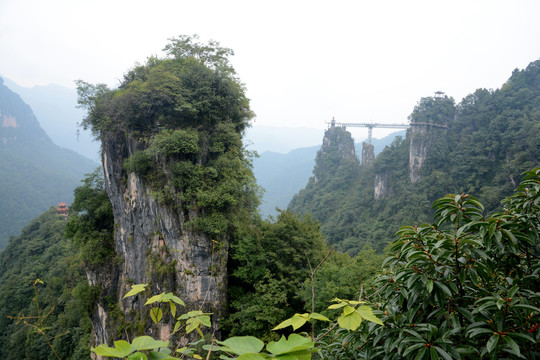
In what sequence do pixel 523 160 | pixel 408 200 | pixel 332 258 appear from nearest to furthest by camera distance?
pixel 332 258, pixel 523 160, pixel 408 200

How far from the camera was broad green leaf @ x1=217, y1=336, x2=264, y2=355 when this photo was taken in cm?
90

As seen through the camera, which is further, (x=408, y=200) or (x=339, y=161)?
(x=339, y=161)

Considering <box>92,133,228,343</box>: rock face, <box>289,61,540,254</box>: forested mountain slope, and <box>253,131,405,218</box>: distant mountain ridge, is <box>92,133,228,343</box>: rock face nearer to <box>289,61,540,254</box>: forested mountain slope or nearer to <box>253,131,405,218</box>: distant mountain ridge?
<box>289,61,540,254</box>: forested mountain slope

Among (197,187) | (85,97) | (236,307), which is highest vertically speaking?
(85,97)

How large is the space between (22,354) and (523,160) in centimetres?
4081

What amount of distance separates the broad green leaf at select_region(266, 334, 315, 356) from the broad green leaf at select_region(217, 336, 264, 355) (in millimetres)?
44

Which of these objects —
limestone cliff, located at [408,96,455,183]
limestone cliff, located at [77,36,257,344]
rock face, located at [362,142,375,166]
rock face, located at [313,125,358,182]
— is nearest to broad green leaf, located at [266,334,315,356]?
limestone cliff, located at [77,36,257,344]

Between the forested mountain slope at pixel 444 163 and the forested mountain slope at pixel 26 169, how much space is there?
3774 centimetres

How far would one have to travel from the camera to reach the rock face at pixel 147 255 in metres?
9.41

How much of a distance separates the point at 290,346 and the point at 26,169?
80.0 meters

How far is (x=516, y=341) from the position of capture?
1630 mm

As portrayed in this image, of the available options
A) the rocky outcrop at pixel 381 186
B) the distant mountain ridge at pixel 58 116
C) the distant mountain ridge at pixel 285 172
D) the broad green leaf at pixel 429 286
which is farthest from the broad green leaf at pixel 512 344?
Result: the distant mountain ridge at pixel 58 116

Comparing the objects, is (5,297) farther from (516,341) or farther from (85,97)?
(516,341)

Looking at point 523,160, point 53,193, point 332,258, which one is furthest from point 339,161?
point 53,193
